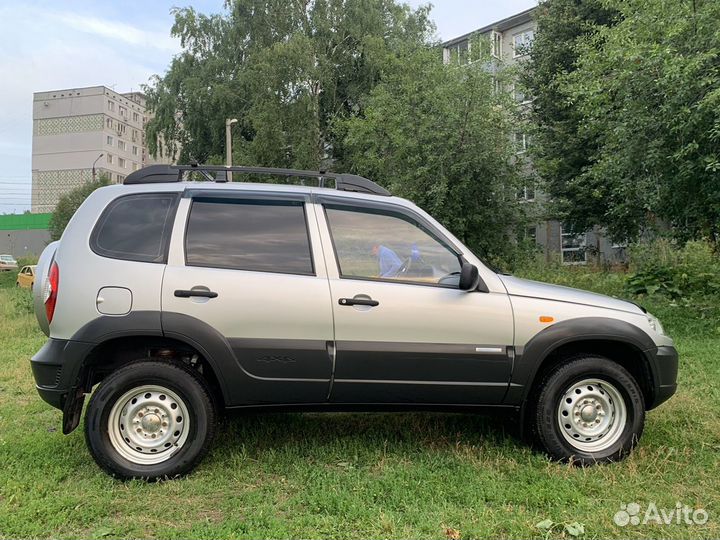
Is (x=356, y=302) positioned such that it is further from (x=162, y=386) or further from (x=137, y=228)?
(x=137, y=228)

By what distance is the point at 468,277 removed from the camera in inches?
149

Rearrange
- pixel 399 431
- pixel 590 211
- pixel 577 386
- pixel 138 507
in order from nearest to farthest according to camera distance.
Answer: pixel 138 507 < pixel 577 386 < pixel 399 431 < pixel 590 211

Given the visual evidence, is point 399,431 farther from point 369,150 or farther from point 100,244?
point 369,150

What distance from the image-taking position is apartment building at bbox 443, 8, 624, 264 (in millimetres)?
14336

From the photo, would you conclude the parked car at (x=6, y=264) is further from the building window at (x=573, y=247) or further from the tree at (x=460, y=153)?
the tree at (x=460, y=153)

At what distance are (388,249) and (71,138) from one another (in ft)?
281

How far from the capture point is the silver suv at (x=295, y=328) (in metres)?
3.71

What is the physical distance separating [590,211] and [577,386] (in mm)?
20524

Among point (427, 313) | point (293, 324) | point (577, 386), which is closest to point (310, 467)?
point (293, 324)

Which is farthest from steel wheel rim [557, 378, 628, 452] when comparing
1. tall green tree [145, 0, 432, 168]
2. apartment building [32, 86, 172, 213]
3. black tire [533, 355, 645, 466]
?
apartment building [32, 86, 172, 213]

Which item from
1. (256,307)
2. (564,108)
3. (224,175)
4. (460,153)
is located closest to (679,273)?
(460,153)

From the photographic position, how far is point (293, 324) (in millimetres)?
3742

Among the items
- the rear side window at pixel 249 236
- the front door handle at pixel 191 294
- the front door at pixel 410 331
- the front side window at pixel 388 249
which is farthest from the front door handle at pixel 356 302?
the front door handle at pixel 191 294

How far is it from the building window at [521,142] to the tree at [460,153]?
26 cm
